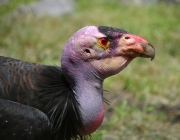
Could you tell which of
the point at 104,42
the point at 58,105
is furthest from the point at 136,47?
the point at 58,105

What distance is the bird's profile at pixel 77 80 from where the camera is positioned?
2195mm

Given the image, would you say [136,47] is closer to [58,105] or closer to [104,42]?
[104,42]

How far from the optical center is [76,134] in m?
2.33

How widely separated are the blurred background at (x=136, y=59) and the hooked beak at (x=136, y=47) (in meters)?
1.06

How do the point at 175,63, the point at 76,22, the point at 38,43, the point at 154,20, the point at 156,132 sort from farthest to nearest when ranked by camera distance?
the point at 154,20
the point at 76,22
the point at 38,43
the point at 175,63
the point at 156,132

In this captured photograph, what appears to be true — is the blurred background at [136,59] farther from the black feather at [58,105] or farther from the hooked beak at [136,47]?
the hooked beak at [136,47]

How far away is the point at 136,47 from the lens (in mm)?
2174

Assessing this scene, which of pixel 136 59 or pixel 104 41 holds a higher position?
pixel 104 41

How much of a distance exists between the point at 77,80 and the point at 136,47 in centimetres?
37

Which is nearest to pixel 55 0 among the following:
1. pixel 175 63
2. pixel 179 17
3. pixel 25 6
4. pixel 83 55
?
pixel 25 6

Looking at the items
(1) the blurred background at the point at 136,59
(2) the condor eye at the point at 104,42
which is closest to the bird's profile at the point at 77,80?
(2) the condor eye at the point at 104,42

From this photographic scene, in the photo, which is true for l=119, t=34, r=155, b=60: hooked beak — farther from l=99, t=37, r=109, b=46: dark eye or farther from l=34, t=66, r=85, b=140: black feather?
→ l=34, t=66, r=85, b=140: black feather

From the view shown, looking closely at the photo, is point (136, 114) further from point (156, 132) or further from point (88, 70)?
point (88, 70)

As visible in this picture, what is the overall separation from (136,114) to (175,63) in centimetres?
161
